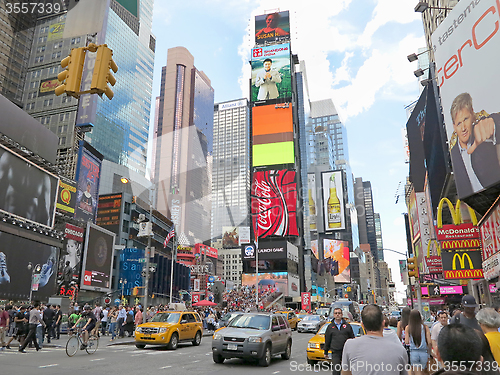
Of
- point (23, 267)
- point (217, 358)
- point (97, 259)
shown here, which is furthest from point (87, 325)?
point (97, 259)

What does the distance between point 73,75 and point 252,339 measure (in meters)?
9.62

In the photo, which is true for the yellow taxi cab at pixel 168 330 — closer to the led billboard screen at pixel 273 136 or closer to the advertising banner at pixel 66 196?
the advertising banner at pixel 66 196

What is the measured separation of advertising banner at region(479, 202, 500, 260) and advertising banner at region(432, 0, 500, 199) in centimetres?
189

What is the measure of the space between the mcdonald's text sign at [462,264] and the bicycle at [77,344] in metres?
21.4

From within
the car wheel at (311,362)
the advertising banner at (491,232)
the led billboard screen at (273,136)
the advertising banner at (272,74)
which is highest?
the advertising banner at (272,74)

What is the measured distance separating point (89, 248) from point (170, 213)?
453 feet

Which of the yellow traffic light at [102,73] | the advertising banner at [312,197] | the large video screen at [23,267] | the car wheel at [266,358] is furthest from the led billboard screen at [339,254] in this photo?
the yellow traffic light at [102,73]

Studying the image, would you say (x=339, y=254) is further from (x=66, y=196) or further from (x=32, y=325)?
(x=32, y=325)

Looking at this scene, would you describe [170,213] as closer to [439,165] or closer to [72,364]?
[439,165]

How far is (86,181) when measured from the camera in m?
63.4

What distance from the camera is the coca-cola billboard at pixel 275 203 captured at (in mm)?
96688

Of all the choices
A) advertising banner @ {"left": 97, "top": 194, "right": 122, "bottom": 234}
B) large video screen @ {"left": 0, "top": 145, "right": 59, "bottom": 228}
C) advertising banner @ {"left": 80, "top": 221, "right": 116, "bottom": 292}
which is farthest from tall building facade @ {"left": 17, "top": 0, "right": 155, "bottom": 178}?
large video screen @ {"left": 0, "top": 145, "right": 59, "bottom": 228}

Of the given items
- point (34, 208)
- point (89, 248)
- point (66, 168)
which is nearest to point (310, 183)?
point (66, 168)

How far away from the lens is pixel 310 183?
560 ft
